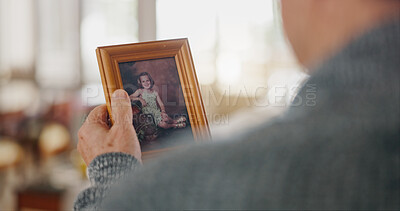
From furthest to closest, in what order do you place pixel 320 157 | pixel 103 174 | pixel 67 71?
1. pixel 67 71
2. pixel 103 174
3. pixel 320 157

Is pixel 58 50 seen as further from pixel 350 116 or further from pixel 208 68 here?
pixel 350 116

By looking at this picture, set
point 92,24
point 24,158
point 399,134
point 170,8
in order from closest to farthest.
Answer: point 399,134, point 170,8, point 92,24, point 24,158

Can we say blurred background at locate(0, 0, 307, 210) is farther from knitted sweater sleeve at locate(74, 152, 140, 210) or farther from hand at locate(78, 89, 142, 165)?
knitted sweater sleeve at locate(74, 152, 140, 210)

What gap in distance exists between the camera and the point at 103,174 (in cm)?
38

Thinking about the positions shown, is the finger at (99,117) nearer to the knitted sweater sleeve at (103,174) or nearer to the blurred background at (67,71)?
the knitted sweater sleeve at (103,174)

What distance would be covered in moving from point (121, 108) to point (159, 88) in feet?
0.23

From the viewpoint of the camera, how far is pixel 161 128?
0.56m

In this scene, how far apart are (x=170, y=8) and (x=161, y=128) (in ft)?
2.36

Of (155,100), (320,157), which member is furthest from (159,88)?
(320,157)

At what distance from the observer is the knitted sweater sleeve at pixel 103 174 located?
0.33m

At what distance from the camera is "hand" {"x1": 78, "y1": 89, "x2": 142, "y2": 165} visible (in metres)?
0.43

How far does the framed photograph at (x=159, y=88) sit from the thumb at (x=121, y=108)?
0.07ft

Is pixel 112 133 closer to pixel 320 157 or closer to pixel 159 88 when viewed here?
pixel 159 88

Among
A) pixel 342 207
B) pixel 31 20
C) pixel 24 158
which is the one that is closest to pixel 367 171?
pixel 342 207
